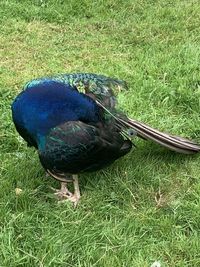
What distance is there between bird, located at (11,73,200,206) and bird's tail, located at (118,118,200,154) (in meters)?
0.06

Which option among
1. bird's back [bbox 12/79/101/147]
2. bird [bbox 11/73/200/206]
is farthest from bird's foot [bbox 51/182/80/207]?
bird's back [bbox 12/79/101/147]

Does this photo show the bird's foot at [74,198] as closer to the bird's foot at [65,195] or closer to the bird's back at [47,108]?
the bird's foot at [65,195]

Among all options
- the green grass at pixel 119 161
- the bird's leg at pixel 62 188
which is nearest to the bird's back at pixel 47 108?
the bird's leg at pixel 62 188

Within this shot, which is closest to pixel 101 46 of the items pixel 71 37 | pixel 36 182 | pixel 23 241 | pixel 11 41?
pixel 71 37

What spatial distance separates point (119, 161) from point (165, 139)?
382 millimetres

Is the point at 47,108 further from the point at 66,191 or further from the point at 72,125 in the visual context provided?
the point at 66,191

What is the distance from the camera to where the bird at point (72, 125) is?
11.6 ft

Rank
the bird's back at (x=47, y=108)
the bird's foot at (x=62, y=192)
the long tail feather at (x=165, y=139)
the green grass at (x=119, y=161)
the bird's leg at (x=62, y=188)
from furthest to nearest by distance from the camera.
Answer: the long tail feather at (x=165, y=139) < the bird's foot at (x=62, y=192) < the bird's leg at (x=62, y=188) < the bird's back at (x=47, y=108) < the green grass at (x=119, y=161)

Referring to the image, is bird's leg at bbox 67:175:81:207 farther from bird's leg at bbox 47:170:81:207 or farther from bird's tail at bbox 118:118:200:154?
bird's tail at bbox 118:118:200:154

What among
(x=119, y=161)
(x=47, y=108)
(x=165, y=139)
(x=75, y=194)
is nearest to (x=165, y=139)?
(x=165, y=139)

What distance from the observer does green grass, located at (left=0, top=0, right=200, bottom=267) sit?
136 inches

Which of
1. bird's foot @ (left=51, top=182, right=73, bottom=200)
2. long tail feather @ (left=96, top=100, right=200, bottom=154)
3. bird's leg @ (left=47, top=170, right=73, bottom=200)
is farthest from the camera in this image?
long tail feather @ (left=96, top=100, right=200, bottom=154)

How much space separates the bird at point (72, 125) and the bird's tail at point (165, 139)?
0.20 feet

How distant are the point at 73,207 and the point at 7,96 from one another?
1.64 meters
